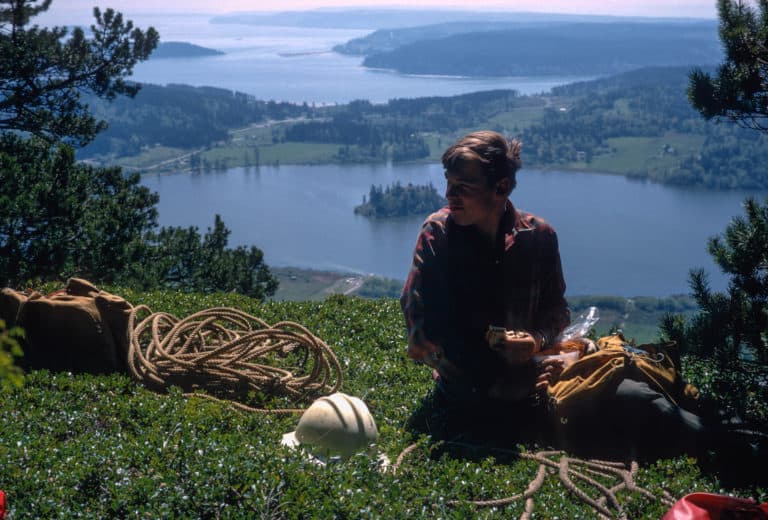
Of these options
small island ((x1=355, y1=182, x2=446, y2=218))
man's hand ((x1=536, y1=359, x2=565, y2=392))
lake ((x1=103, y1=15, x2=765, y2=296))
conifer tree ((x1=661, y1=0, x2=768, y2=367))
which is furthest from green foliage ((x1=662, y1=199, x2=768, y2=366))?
small island ((x1=355, y1=182, x2=446, y2=218))

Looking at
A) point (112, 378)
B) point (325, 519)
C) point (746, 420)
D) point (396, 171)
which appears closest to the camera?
point (325, 519)

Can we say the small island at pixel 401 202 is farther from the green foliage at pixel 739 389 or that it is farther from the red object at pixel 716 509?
the red object at pixel 716 509

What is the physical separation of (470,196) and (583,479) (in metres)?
2.08

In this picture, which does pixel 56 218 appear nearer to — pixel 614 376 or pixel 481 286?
pixel 481 286

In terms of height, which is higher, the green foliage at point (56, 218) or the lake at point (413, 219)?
the green foliage at point (56, 218)

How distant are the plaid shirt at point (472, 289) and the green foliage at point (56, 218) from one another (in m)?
9.68

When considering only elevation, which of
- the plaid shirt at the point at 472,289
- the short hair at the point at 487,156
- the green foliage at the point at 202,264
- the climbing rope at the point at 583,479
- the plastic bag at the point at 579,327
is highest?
the short hair at the point at 487,156

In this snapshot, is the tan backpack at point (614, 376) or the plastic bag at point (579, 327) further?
the plastic bag at point (579, 327)

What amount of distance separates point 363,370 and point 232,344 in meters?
1.26

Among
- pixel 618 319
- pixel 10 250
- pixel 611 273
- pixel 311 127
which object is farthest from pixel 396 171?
pixel 10 250

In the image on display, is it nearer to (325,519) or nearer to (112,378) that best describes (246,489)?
(325,519)

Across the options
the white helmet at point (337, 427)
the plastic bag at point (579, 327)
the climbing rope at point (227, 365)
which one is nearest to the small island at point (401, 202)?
the plastic bag at point (579, 327)

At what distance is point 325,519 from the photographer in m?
3.75

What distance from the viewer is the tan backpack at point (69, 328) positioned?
5930 mm
